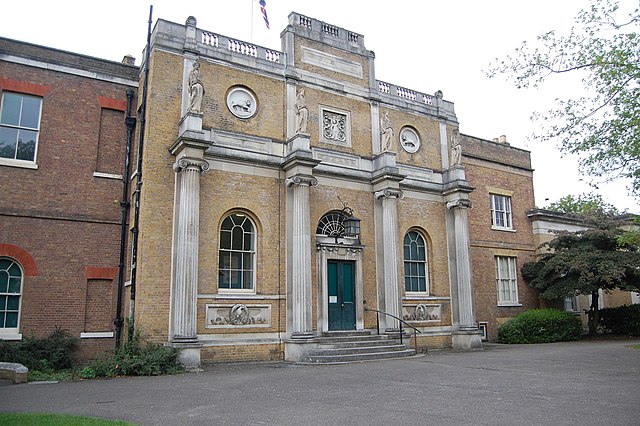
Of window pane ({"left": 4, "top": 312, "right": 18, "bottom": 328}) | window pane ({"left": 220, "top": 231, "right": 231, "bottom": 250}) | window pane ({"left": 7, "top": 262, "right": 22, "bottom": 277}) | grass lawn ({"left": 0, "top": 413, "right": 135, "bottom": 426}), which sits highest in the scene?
window pane ({"left": 220, "top": 231, "right": 231, "bottom": 250})

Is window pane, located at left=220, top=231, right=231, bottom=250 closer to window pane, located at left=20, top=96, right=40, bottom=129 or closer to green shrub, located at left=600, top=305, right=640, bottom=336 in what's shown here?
window pane, located at left=20, top=96, right=40, bottom=129

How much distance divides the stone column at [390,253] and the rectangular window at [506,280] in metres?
7.70

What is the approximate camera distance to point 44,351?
1389 cm

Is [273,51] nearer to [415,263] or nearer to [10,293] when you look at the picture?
[415,263]

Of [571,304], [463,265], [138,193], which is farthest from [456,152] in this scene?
[138,193]

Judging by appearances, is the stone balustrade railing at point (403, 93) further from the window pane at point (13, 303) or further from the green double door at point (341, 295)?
the window pane at point (13, 303)

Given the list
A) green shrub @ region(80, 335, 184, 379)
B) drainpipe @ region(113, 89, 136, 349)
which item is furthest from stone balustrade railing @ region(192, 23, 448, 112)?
green shrub @ region(80, 335, 184, 379)

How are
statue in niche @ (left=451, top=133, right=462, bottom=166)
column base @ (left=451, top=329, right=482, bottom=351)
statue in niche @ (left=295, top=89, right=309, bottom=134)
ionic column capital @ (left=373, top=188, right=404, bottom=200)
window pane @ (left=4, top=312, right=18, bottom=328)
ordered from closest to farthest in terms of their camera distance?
1. window pane @ (left=4, top=312, right=18, bottom=328)
2. statue in niche @ (left=295, top=89, right=309, bottom=134)
3. ionic column capital @ (left=373, top=188, right=404, bottom=200)
4. column base @ (left=451, top=329, right=482, bottom=351)
5. statue in niche @ (left=451, top=133, right=462, bottom=166)

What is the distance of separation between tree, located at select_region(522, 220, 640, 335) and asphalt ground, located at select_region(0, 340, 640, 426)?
832 cm

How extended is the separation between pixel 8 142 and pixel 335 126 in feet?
33.3

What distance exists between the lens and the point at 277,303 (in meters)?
16.2

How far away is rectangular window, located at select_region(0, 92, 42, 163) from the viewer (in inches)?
595

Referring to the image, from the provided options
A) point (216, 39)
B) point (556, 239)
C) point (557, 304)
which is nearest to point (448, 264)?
point (556, 239)

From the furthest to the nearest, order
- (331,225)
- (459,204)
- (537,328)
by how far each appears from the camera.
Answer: (537,328)
(459,204)
(331,225)
